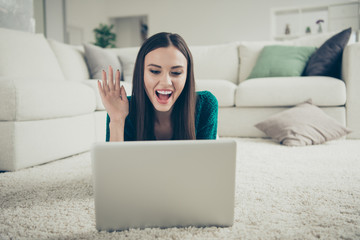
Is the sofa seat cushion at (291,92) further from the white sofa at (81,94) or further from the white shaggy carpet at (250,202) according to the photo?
the white shaggy carpet at (250,202)

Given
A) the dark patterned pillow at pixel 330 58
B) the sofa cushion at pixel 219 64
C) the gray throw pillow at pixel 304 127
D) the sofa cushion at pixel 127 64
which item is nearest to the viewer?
the gray throw pillow at pixel 304 127

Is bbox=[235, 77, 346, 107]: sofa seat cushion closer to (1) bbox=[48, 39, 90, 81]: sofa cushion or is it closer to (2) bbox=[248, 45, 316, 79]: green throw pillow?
(2) bbox=[248, 45, 316, 79]: green throw pillow

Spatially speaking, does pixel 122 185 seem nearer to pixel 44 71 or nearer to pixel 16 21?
pixel 44 71

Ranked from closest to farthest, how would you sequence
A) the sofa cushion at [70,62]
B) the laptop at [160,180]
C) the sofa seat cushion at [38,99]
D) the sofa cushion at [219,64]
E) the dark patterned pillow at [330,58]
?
the laptop at [160,180] < the sofa seat cushion at [38,99] < the dark patterned pillow at [330,58] < the sofa cushion at [70,62] < the sofa cushion at [219,64]

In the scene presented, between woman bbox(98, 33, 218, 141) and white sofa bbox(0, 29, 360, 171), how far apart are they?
61 centimetres

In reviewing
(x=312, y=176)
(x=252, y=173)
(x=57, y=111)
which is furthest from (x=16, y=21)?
(x=312, y=176)

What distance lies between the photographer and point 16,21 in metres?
2.62

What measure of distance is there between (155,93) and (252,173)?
2.15ft

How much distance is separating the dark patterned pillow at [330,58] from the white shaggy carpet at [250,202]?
1074mm

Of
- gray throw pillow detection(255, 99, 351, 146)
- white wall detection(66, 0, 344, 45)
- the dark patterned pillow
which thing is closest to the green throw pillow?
the dark patterned pillow

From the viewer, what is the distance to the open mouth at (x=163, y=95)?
0.90 m

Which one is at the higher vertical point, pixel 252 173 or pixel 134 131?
pixel 134 131

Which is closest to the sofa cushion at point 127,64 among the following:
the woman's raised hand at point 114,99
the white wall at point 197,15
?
the woman's raised hand at point 114,99

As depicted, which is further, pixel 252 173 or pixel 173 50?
pixel 252 173
